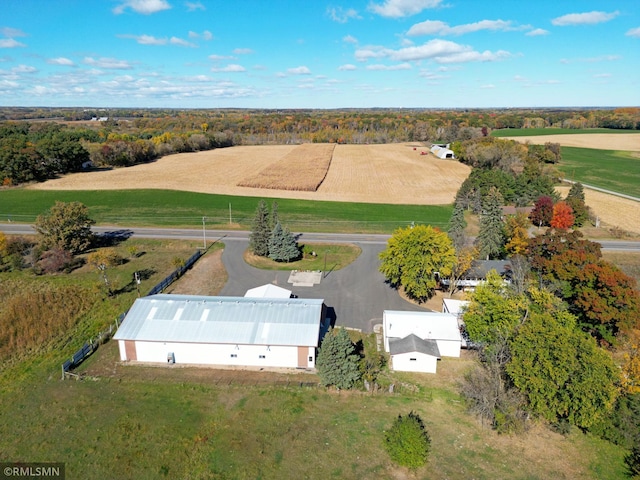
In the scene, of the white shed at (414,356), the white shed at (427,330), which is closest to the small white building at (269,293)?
the white shed at (427,330)

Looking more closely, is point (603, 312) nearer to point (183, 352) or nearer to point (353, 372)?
point (353, 372)

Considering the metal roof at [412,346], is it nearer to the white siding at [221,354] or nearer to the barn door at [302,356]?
the white siding at [221,354]

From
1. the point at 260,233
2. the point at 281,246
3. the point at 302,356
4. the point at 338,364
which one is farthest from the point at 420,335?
the point at 260,233

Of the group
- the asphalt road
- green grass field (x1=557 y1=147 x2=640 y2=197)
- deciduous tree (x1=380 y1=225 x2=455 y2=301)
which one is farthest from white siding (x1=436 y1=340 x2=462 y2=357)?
green grass field (x1=557 y1=147 x2=640 y2=197)

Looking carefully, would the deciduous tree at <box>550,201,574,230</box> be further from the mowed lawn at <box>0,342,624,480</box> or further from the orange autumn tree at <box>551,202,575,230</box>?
the mowed lawn at <box>0,342,624,480</box>

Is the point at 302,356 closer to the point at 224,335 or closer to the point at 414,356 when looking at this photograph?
the point at 224,335

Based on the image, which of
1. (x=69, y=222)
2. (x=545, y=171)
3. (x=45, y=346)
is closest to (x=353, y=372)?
(x=45, y=346)
